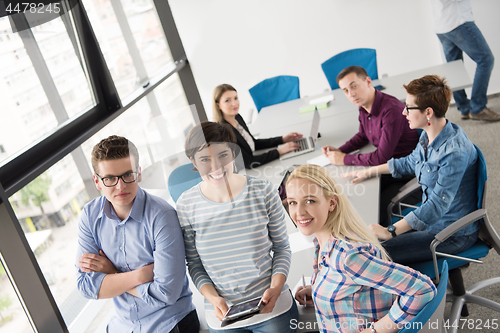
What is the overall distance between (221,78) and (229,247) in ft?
15.3

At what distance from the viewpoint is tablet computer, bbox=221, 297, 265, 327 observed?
1451 millimetres

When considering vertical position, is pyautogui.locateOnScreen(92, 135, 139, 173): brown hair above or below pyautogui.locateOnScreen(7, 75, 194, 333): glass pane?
above

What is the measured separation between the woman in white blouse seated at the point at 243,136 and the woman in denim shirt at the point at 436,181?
3.84 ft

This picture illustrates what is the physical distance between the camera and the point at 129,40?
15.2 ft

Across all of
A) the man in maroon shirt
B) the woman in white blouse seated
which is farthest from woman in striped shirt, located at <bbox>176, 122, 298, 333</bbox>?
the woman in white blouse seated

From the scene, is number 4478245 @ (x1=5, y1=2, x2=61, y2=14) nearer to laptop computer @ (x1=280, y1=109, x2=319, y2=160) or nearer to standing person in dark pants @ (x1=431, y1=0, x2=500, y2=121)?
laptop computer @ (x1=280, y1=109, x2=319, y2=160)

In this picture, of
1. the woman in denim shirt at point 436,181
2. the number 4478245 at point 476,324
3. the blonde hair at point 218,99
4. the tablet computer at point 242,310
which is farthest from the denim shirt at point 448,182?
the blonde hair at point 218,99

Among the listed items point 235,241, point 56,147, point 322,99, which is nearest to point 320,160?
point 322,99

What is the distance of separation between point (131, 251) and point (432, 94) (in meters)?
1.70

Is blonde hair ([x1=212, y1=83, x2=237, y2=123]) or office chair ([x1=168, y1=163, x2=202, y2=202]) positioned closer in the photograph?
office chair ([x1=168, y1=163, x2=202, y2=202])

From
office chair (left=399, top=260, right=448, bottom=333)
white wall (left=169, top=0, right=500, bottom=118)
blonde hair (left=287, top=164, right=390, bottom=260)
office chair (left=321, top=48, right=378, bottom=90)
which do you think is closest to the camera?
office chair (left=399, top=260, right=448, bottom=333)

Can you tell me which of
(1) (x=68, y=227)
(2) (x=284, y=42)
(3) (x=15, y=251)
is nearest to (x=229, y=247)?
(3) (x=15, y=251)

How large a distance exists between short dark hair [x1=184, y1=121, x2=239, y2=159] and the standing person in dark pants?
3887 millimetres

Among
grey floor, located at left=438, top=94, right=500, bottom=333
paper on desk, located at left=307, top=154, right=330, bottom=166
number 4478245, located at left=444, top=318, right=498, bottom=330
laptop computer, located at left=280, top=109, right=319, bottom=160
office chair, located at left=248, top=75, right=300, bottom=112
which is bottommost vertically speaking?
number 4478245, located at left=444, top=318, right=498, bottom=330
